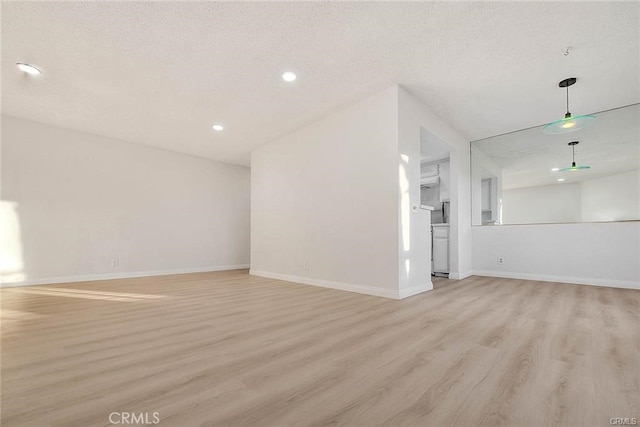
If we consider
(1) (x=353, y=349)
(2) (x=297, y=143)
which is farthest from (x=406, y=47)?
(1) (x=353, y=349)

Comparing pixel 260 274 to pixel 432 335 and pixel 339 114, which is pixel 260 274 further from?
pixel 432 335

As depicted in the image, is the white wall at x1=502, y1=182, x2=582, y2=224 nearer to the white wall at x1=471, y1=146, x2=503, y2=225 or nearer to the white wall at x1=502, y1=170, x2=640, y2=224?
the white wall at x1=502, y1=170, x2=640, y2=224

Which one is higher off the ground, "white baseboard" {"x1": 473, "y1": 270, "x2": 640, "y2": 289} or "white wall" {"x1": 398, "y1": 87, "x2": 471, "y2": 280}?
"white wall" {"x1": 398, "y1": 87, "x2": 471, "y2": 280}

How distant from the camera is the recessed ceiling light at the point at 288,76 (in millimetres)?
2976

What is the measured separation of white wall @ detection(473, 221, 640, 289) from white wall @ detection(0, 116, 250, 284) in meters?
5.81

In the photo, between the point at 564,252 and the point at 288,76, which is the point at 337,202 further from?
the point at 564,252

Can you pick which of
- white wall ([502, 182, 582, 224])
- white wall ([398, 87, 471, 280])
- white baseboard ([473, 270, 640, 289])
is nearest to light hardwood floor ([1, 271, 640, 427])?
white wall ([398, 87, 471, 280])

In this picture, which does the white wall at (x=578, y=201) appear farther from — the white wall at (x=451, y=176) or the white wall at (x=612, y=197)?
the white wall at (x=451, y=176)

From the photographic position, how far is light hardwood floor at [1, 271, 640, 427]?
3.44ft

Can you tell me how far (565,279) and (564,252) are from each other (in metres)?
0.43

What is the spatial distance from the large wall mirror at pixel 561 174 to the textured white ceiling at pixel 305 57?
1.60 ft

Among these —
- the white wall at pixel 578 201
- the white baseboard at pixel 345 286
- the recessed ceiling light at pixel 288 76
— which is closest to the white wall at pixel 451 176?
the white baseboard at pixel 345 286

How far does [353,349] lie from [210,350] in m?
0.90

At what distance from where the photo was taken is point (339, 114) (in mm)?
3865
